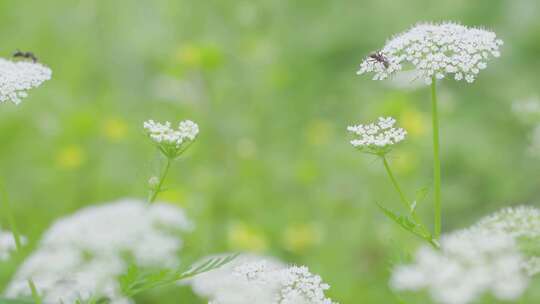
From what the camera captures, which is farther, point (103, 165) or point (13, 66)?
point (103, 165)

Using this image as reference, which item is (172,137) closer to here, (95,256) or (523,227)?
(95,256)

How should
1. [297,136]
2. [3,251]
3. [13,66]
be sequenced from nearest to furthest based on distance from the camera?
1. [13,66]
2. [3,251]
3. [297,136]

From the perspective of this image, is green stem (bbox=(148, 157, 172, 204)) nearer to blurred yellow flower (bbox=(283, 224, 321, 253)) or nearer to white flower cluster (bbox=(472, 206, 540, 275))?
white flower cluster (bbox=(472, 206, 540, 275))

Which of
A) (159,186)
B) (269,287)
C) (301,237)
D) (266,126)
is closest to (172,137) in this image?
(159,186)

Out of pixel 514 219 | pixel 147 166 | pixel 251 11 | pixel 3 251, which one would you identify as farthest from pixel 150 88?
pixel 514 219

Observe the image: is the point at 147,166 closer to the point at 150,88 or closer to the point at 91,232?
the point at 91,232

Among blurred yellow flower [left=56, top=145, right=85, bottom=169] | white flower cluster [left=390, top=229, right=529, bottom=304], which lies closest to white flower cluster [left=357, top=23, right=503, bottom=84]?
white flower cluster [left=390, top=229, right=529, bottom=304]
